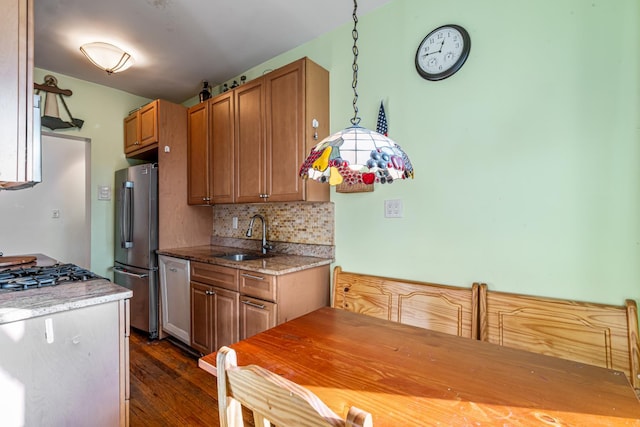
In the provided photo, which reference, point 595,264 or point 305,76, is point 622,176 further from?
point 305,76

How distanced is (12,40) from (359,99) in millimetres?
1823

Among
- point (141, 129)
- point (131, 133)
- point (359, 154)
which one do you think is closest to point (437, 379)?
point (359, 154)

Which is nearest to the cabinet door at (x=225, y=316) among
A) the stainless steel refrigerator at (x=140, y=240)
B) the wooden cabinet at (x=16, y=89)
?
the stainless steel refrigerator at (x=140, y=240)

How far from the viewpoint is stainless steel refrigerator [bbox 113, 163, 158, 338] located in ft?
9.44

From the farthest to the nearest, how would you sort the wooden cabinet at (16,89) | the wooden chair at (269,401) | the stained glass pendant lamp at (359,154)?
the wooden cabinet at (16,89) < the stained glass pendant lamp at (359,154) < the wooden chair at (269,401)

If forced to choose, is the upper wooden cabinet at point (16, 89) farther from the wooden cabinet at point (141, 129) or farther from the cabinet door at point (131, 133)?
the cabinet door at point (131, 133)

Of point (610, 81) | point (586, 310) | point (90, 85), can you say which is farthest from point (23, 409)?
point (90, 85)

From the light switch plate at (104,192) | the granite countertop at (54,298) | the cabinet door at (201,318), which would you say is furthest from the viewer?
the light switch plate at (104,192)

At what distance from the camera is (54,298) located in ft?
4.10

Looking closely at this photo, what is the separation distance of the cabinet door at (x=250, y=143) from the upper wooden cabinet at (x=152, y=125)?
2.67 ft

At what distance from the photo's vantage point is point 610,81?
4.51 ft

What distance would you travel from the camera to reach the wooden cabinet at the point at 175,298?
260cm

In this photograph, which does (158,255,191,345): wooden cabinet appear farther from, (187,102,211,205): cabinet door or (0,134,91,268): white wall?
(0,134,91,268): white wall

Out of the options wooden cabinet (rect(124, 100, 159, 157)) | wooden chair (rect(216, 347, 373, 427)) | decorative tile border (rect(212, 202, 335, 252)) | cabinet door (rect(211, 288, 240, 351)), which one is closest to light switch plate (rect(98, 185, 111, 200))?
wooden cabinet (rect(124, 100, 159, 157))
